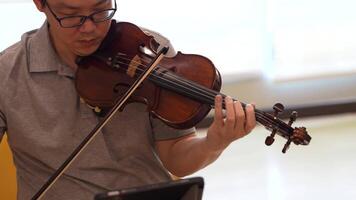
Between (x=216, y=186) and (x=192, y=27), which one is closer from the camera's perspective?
(x=216, y=186)

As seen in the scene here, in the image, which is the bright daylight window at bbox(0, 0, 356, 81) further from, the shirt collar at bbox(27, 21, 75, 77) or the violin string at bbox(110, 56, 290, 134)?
the violin string at bbox(110, 56, 290, 134)

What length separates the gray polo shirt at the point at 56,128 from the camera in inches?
48.4

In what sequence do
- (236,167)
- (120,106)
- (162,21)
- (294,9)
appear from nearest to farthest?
(120,106) → (236,167) → (162,21) → (294,9)

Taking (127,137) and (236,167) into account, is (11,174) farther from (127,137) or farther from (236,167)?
(236,167)

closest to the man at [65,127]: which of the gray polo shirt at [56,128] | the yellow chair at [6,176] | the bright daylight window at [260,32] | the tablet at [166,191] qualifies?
the gray polo shirt at [56,128]

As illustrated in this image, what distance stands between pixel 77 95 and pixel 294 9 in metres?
2.12

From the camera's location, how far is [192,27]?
2.94 meters

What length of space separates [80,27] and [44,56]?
0.50ft

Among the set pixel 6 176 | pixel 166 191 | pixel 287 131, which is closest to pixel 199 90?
pixel 287 131

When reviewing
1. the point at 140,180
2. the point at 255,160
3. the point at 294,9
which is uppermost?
the point at 140,180

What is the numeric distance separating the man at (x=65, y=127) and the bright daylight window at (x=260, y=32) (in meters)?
1.58

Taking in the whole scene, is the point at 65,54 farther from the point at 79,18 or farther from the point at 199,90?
the point at 199,90

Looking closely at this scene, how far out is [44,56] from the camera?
49.4 inches

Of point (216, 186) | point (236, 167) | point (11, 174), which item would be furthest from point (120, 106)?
point (236, 167)
